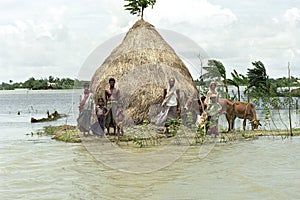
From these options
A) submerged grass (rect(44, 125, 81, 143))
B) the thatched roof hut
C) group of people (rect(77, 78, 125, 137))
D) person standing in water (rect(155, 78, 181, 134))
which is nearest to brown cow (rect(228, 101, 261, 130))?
the thatched roof hut

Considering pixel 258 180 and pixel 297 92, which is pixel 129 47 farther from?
pixel 297 92

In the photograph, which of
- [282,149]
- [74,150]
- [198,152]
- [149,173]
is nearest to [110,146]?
[74,150]

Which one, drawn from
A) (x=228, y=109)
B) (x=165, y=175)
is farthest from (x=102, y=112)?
(x=165, y=175)

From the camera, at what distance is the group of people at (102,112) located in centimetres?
1186

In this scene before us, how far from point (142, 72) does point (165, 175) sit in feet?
17.9

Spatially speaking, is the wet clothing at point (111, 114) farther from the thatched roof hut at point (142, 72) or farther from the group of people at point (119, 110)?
the thatched roof hut at point (142, 72)

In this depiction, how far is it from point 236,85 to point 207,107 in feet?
24.6

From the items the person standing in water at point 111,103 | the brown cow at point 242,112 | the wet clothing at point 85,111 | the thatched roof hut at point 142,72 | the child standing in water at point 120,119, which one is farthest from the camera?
the brown cow at point 242,112

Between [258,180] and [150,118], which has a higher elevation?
[150,118]

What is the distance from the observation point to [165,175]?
8156mm

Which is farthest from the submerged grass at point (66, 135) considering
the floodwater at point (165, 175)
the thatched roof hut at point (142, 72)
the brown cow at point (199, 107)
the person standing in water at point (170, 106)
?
the brown cow at point (199, 107)

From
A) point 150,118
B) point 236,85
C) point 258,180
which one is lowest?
point 258,180

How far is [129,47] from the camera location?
45.6 feet

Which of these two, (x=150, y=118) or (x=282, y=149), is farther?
(x=150, y=118)
